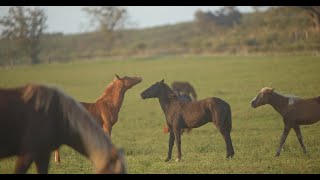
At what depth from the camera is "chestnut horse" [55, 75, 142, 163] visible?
973cm

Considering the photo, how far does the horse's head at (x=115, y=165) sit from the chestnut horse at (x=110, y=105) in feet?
14.2

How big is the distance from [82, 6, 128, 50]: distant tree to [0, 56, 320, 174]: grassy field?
9.72ft

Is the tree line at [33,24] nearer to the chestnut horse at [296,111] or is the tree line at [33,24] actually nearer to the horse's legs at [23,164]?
the chestnut horse at [296,111]

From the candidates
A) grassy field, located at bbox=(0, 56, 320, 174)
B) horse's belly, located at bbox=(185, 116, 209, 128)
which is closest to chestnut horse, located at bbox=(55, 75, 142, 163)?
grassy field, located at bbox=(0, 56, 320, 174)

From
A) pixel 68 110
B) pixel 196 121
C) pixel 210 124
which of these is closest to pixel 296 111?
pixel 196 121

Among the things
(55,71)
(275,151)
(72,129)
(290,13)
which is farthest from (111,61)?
(72,129)

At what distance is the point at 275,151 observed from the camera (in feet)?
31.3

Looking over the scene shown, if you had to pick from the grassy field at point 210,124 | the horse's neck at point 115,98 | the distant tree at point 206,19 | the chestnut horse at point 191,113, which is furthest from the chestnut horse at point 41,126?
the distant tree at point 206,19

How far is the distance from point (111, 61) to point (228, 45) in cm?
604

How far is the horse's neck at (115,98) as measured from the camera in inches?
390

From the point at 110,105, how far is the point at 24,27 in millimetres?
6912
